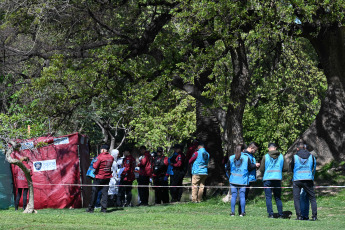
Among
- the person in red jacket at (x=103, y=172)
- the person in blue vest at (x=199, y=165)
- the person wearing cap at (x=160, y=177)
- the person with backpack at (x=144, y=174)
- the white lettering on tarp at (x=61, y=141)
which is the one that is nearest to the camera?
the person in red jacket at (x=103, y=172)

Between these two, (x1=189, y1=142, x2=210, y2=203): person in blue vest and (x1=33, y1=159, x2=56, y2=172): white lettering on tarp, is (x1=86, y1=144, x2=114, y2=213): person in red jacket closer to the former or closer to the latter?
(x1=33, y1=159, x2=56, y2=172): white lettering on tarp

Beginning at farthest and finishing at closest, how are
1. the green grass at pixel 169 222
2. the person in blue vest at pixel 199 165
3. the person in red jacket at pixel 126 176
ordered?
1. the person in red jacket at pixel 126 176
2. the person in blue vest at pixel 199 165
3. the green grass at pixel 169 222

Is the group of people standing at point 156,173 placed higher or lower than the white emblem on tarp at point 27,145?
lower

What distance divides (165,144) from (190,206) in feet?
89.7

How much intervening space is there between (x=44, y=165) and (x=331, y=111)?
34.5ft

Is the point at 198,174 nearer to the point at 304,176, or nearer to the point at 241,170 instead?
the point at 241,170

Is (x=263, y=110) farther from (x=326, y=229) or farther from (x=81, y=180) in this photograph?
(x=326, y=229)

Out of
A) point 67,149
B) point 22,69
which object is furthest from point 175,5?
point 22,69

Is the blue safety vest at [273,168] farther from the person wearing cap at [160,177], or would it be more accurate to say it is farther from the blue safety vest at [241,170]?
the person wearing cap at [160,177]

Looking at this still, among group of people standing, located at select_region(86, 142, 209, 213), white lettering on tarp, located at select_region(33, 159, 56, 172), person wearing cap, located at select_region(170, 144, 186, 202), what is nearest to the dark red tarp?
white lettering on tarp, located at select_region(33, 159, 56, 172)

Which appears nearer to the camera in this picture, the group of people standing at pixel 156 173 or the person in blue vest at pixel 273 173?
the person in blue vest at pixel 273 173

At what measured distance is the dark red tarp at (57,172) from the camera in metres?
19.6

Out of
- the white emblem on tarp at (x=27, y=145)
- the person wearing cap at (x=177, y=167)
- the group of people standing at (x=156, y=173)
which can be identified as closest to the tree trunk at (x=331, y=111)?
the person wearing cap at (x=177, y=167)

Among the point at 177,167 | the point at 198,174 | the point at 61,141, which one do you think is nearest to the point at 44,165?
the point at 61,141
